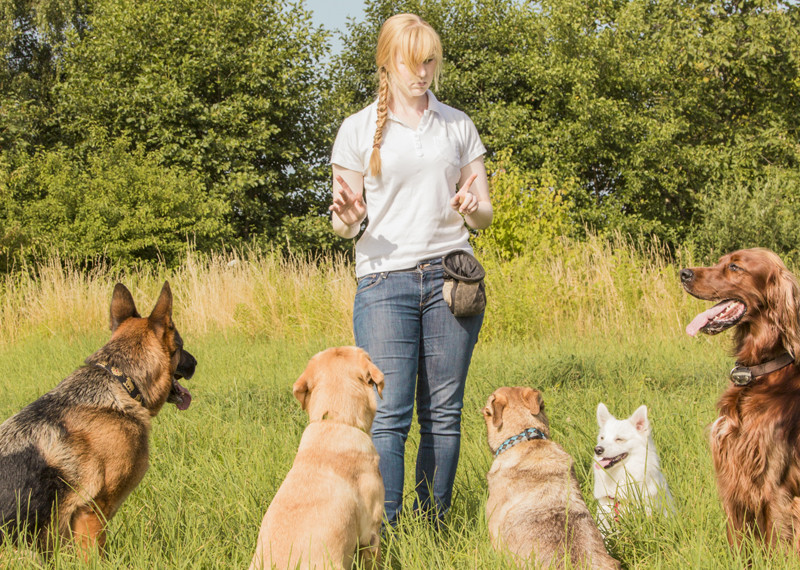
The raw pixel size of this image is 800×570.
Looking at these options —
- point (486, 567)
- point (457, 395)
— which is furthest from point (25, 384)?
point (486, 567)

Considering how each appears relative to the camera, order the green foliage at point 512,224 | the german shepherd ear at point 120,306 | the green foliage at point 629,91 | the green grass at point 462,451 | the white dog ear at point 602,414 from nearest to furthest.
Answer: the green grass at point 462,451
the german shepherd ear at point 120,306
the white dog ear at point 602,414
the green foliage at point 512,224
the green foliage at point 629,91

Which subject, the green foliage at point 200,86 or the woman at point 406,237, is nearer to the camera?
the woman at point 406,237

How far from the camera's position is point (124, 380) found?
3.68 meters

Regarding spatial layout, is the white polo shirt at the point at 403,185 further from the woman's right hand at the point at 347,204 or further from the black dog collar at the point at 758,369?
the black dog collar at the point at 758,369

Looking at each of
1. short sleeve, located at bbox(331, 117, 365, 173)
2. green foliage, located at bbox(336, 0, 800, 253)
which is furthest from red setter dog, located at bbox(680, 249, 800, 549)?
green foliage, located at bbox(336, 0, 800, 253)

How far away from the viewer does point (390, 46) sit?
3.43 m

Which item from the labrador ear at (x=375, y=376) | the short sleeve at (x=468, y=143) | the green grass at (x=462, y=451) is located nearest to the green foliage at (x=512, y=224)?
the green grass at (x=462, y=451)

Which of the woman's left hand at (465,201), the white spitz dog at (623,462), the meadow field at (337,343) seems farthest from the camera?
the white spitz dog at (623,462)

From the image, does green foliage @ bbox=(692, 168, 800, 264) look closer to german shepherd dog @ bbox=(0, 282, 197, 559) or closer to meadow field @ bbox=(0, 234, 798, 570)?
meadow field @ bbox=(0, 234, 798, 570)

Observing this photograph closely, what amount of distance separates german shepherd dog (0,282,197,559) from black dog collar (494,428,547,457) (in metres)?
1.89

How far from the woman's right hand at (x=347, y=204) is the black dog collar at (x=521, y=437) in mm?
1404

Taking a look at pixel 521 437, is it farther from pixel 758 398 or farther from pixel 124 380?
pixel 124 380

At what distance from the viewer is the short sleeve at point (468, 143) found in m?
3.64

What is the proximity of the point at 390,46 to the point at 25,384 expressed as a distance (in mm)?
6769
